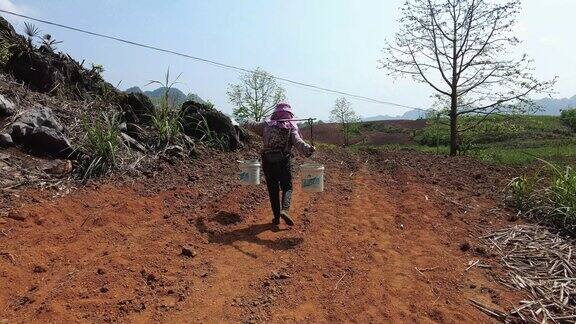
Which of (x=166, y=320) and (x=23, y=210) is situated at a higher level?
(x=23, y=210)

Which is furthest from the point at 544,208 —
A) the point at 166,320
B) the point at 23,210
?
the point at 23,210

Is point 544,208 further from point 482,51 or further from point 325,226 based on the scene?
point 482,51

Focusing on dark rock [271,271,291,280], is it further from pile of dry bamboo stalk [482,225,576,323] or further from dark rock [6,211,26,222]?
dark rock [6,211,26,222]

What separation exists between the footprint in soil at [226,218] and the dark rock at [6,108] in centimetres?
321

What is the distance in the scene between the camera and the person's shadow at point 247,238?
15.0 feet

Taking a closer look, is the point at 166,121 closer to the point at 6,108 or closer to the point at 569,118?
the point at 6,108

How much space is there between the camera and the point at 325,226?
5266 mm

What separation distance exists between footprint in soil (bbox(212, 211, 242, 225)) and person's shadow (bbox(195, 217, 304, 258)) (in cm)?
20

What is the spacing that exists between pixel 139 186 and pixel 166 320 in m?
3.32

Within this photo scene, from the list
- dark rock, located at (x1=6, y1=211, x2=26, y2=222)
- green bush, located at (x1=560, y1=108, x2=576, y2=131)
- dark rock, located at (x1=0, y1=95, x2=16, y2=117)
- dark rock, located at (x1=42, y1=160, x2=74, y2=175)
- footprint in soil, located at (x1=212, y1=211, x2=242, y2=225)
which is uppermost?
green bush, located at (x1=560, y1=108, x2=576, y2=131)

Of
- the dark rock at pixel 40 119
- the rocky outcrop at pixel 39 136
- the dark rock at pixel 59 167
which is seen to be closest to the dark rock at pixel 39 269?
the dark rock at pixel 59 167

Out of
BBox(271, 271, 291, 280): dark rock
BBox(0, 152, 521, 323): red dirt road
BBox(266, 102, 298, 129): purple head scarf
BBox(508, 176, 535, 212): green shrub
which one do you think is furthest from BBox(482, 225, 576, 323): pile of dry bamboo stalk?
BBox(266, 102, 298, 129): purple head scarf

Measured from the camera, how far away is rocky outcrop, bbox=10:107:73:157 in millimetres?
5875

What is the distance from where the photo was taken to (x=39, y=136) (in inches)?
233
